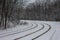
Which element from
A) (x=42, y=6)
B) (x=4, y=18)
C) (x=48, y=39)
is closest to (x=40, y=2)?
(x=42, y=6)

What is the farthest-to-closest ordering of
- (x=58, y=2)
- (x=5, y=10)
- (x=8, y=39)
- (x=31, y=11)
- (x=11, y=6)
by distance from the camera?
(x=31, y=11) → (x=58, y=2) → (x=11, y=6) → (x=5, y=10) → (x=8, y=39)

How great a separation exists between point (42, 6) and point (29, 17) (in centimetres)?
547

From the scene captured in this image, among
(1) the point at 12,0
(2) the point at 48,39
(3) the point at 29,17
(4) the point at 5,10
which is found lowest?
(3) the point at 29,17

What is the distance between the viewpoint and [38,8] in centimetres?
4291

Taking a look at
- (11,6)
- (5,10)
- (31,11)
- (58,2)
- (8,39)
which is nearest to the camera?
(8,39)

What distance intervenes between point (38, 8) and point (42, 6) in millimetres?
1400

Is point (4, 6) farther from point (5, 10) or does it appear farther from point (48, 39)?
point (48, 39)

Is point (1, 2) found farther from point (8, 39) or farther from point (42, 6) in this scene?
point (42, 6)

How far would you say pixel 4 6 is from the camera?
47.2 ft

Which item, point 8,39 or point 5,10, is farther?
point 5,10

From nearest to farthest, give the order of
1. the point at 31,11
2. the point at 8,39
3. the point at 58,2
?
the point at 8,39 → the point at 58,2 → the point at 31,11

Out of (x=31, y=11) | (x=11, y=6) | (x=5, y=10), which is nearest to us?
(x=5, y=10)

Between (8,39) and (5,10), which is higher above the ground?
(5,10)

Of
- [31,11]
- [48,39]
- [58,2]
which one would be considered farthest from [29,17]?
[48,39]
